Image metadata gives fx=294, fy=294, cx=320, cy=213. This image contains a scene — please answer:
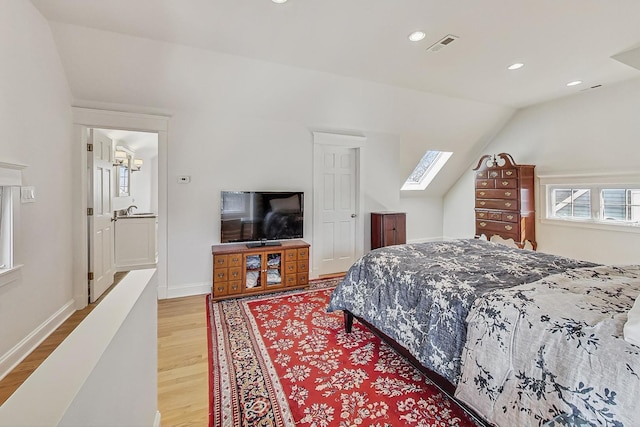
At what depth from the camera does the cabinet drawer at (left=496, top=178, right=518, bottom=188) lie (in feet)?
15.1

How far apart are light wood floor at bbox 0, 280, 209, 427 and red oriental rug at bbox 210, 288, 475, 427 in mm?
91

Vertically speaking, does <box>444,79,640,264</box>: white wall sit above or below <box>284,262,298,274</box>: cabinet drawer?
above

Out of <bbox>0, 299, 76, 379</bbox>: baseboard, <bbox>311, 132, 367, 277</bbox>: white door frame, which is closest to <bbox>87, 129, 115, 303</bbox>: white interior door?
<bbox>0, 299, 76, 379</bbox>: baseboard

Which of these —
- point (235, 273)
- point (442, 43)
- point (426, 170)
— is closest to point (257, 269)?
point (235, 273)

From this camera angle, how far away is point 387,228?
4.57 metres

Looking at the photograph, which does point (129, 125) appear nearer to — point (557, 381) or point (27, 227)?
point (27, 227)

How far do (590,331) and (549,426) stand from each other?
1.30 ft

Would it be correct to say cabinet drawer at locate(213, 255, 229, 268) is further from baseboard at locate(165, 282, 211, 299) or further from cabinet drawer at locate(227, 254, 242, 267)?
baseboard at locate(165, 282, 211, 299)

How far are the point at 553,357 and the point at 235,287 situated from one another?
117 inches

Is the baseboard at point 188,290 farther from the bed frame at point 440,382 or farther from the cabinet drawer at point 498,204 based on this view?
the cabinet drawer at point 498,204

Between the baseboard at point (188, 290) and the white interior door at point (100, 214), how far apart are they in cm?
78

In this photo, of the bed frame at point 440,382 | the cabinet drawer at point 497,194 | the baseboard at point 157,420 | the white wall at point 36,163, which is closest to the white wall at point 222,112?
the white wall at point 36,163

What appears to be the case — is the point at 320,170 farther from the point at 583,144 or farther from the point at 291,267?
the point at 583,144

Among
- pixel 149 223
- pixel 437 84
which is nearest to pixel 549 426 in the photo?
pixel 437 84
